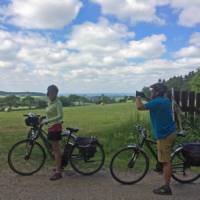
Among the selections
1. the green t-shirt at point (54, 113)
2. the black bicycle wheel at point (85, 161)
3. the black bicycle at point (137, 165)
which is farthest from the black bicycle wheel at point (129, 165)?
the green t-shirt at point (54, 113)

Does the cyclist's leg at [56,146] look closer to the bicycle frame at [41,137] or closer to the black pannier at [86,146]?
the bicycle frame at [41,137]

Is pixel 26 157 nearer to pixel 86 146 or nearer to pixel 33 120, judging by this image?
pixel 33 120

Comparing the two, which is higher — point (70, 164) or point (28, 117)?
point (28, 117)

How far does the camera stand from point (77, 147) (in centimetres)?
939

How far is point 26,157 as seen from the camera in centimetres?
938

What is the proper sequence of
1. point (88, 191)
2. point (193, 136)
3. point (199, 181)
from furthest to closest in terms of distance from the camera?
point (193, 136)
point (199, 181)
point (88, 191)

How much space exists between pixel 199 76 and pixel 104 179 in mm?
13513

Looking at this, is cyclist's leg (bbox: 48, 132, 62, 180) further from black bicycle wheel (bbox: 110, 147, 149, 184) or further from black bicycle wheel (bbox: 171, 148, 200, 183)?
black bicycle wheel (bbox: 171, 148, 200, 183)

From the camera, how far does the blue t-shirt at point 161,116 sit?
7.79m

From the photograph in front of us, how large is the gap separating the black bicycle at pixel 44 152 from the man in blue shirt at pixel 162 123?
186 cm

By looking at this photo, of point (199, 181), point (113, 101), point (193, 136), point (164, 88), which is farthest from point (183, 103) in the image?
point (113, 101)

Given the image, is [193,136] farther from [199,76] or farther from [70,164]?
[199,76]

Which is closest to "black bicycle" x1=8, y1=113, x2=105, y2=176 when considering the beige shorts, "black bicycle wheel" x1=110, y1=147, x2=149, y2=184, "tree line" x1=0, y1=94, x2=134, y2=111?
"black bicycle wheel" x1=110, y1=147, x2=149, y2=184

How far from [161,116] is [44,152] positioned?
2.78 meters
